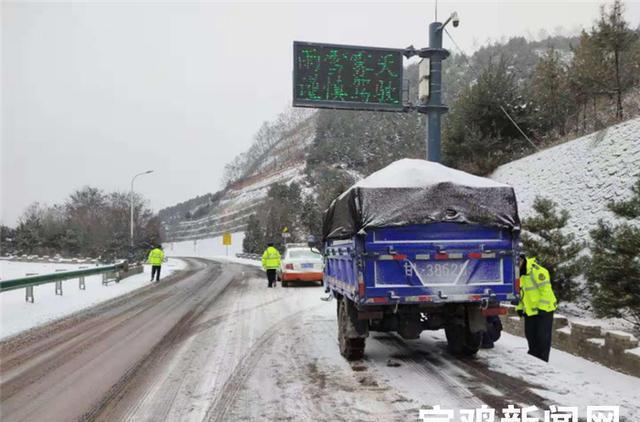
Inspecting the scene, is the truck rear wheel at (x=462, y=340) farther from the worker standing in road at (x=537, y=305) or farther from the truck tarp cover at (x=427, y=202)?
the truck tarp cover at (x=427, y=202)

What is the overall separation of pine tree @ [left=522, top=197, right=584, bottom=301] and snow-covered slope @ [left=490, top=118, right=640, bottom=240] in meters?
3.51

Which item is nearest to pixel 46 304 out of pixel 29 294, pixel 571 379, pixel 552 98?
pixel 29 294

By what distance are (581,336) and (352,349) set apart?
3.14 meters

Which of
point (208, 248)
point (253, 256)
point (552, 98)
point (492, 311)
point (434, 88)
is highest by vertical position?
point (552, 98)

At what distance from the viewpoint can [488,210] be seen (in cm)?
662

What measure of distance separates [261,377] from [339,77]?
9660 mm

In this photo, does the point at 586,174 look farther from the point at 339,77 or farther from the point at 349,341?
the point at 349,341

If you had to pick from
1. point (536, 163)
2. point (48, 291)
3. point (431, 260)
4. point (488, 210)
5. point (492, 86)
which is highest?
point (492, 86)

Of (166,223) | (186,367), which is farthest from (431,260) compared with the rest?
(166,223)

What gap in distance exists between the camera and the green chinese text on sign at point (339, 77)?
14.0m

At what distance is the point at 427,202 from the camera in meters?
6.58

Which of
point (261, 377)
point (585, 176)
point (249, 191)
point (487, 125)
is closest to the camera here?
point (261, 377)

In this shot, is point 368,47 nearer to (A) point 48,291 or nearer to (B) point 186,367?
(B) point 186,367

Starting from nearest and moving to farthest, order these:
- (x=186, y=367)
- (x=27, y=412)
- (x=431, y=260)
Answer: (x=27, y=412)
(x=431, y=260)
(x=186, y=367)
